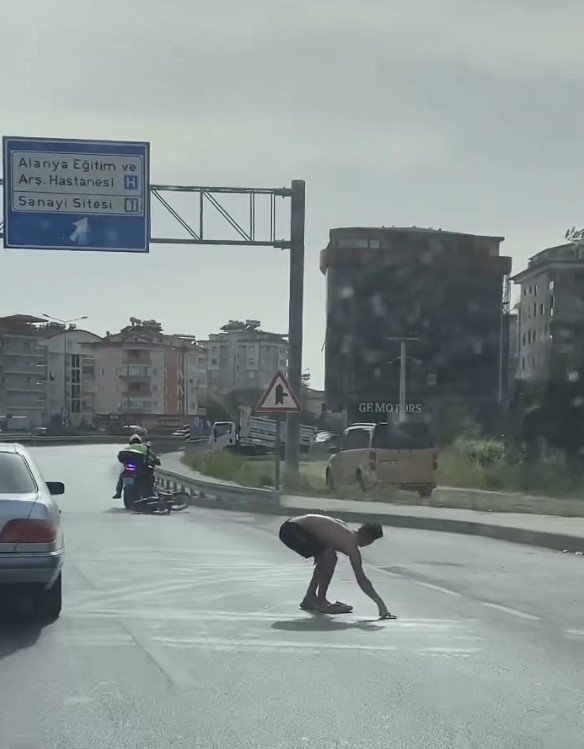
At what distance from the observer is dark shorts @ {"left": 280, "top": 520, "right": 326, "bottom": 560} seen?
33.8 feet

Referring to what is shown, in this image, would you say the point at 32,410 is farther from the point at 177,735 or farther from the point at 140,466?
the point at 177,735

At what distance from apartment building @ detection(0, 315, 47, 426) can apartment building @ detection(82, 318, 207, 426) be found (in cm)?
1702

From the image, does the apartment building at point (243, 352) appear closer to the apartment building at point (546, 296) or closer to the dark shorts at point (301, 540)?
the apartment building at point (546, 296)

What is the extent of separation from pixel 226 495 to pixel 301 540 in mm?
17617

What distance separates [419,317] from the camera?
3583 inches

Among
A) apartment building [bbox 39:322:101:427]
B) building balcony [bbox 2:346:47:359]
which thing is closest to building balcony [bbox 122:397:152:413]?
apartment building [bbox 39:322:101:427]

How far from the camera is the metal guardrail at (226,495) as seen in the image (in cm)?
2515

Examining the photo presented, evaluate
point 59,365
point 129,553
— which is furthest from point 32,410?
point 129,553

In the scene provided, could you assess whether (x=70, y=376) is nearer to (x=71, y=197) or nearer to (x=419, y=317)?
(x=419, y=317)

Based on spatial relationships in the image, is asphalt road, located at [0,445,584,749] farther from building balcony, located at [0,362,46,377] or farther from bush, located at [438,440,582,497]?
building balcony, located at [0,362,46,377]

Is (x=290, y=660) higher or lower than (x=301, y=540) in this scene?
lower

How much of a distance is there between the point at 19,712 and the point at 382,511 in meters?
16.0

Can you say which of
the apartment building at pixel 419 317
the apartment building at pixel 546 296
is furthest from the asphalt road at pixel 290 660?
the apartment building at pixel 419 317

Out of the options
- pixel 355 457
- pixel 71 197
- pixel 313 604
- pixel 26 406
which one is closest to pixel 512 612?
pixel 313 604
